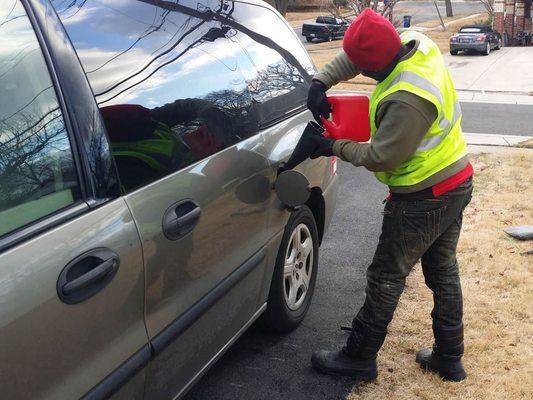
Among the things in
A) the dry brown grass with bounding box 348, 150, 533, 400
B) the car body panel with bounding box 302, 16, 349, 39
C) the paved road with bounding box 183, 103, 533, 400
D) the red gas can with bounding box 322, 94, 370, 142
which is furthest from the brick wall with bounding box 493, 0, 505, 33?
the red gas can with bounding box 322, 94, 370, 142

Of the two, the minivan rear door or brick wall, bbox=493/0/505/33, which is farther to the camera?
brick wall, bbox=493/0/505/33

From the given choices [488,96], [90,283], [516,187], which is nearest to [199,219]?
[90,283]

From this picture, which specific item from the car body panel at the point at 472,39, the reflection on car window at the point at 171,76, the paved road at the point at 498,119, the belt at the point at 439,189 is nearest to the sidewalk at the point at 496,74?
the car body panel at the point at 472,39

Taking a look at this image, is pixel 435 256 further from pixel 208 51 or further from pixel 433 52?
pixel 208 51

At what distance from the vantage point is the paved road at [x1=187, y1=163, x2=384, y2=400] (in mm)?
2908

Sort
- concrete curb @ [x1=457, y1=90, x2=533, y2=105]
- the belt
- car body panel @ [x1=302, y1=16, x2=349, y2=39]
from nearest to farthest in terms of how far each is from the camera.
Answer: the belt, concrete curb @ [x1=457, y1=90, x2=533, y2=105], car body panel @ [x1=302, y1=16, x2=349, y2=39]

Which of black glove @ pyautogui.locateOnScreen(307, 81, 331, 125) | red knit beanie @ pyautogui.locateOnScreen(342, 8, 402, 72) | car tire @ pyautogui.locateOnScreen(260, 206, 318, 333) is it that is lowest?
car tire @ pyautogui.locateOnScreen(260, 206, 318, 333)

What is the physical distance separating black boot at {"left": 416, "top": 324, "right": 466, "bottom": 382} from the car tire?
0.81m

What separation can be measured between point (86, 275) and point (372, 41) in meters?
1.43

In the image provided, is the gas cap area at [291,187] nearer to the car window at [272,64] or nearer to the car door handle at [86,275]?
→ the car window at [272,64]

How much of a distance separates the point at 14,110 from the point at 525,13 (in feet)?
117

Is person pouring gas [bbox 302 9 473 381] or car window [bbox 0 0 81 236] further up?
car window [bbox 0 0 81 236]

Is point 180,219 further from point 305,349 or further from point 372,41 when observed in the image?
point 305,349

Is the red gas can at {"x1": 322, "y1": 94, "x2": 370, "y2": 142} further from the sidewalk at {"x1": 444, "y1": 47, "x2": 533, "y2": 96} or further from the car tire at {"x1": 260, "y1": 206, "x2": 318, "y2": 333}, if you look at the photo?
the sidewalk at {"x1": 444, "y1": 47, "x2": 533, "y2": 96}
